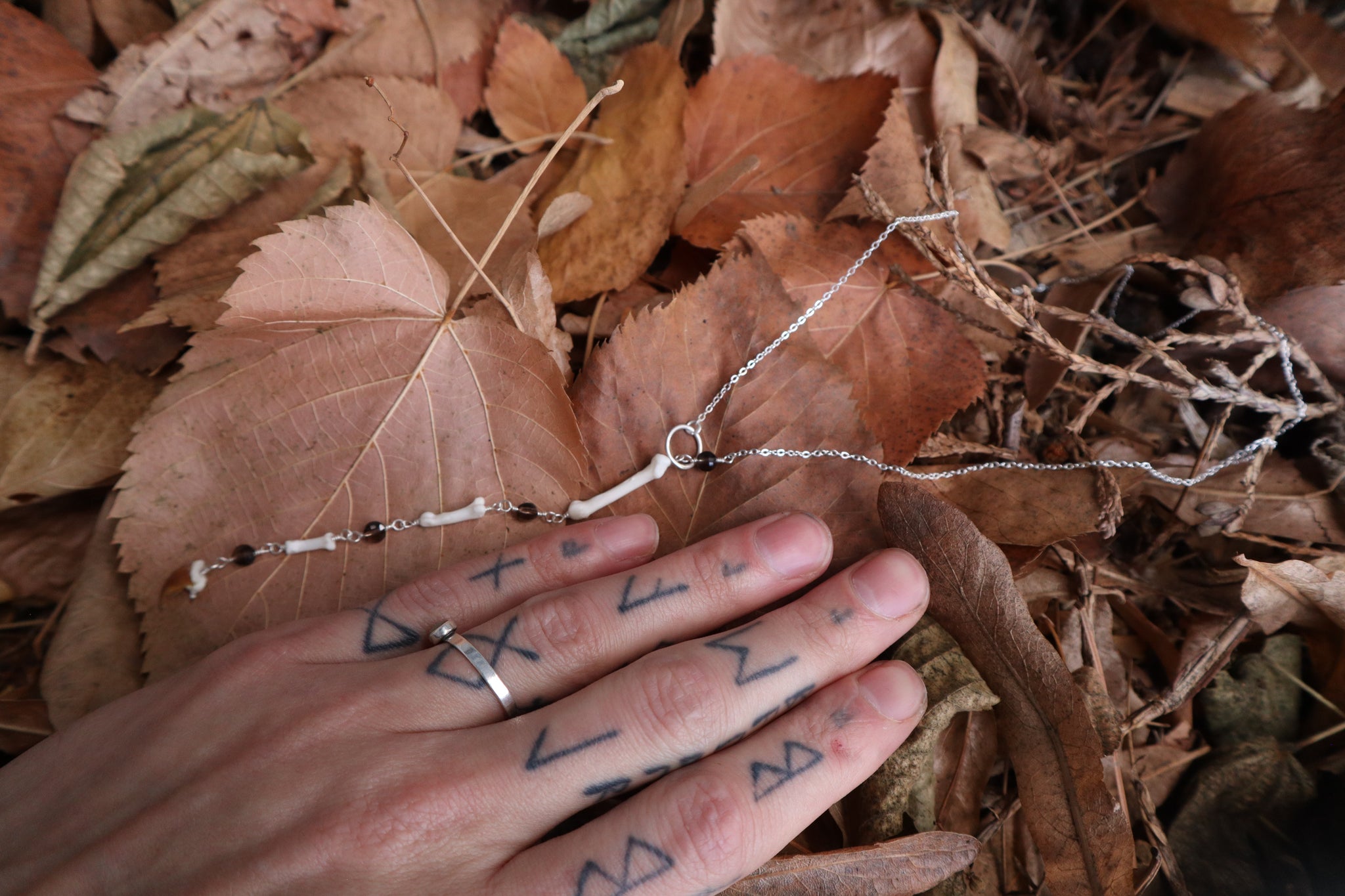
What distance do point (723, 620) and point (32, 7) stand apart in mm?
3007

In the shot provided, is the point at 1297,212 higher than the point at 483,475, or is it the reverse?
the point at 1297,212

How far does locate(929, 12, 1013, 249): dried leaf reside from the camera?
2629 millimetres

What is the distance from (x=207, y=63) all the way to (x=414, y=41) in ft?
2.20

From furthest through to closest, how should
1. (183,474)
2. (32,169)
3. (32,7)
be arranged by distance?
1. (32,7)
2. (32,169)
3. (183,474)

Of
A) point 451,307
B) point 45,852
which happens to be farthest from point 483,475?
point 45,852

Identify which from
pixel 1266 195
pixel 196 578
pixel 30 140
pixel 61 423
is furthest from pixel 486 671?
pixel 1266 195

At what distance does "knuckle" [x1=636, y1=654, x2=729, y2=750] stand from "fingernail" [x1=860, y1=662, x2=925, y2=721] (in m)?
0.33

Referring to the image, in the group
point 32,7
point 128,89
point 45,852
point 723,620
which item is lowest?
point 45,852

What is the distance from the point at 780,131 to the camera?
105 inches

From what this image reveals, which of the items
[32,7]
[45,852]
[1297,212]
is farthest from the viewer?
[32,7]

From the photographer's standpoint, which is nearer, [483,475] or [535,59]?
[483,475]

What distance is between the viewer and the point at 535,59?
9.25 feet

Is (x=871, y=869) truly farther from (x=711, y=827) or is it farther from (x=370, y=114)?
(x=370, y=114)

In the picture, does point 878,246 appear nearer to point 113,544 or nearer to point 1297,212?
point 1297,212
